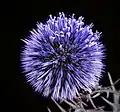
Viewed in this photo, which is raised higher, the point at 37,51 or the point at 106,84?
the point at 37,51

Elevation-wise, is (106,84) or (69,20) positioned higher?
(69,20)

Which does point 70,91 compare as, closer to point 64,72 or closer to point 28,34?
point 64,72

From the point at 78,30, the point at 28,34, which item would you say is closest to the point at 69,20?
the point at 78,30

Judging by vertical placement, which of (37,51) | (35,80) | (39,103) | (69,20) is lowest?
(39,103)

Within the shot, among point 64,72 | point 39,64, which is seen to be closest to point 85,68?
point 64,72

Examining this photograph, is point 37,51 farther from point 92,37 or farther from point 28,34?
point 92,37

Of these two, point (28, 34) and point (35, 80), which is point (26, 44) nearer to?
point (28, 34)
